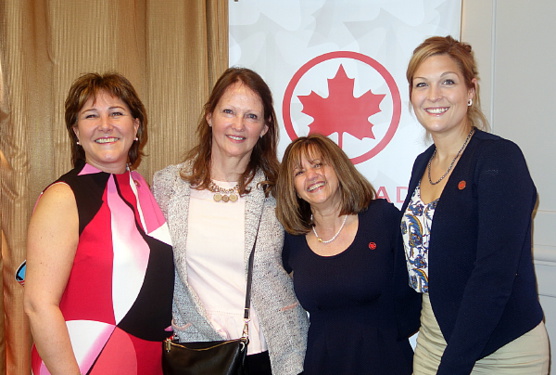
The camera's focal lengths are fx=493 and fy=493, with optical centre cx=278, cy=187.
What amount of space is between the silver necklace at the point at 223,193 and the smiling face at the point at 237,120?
10cm

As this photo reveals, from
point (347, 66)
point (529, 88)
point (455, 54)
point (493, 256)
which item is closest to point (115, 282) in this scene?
point (493, 256)

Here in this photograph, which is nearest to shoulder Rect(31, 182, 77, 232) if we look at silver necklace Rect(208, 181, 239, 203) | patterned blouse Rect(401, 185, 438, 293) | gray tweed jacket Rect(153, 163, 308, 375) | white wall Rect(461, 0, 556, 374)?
gray tweed jacket Rect(153, 163, 308, 375)

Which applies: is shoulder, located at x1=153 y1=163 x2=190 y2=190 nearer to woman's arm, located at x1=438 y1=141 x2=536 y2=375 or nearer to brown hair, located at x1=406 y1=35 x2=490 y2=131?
brown hair, located at x1=406 y1=35 x2=490 y2=131

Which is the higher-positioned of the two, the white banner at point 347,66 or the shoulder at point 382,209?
the white banner at point 347,66

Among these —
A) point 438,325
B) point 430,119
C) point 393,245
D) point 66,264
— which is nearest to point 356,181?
point 393,245

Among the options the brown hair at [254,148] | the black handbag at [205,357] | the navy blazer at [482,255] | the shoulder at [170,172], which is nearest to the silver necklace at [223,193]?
the brown hair at [254,148]

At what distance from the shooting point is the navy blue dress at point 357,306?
54.7 inches

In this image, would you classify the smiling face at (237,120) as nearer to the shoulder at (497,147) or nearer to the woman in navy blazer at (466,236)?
the woman in navy blazer at (466,236)

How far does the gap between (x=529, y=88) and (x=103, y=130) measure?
4.51 feet

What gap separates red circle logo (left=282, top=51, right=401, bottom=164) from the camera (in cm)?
186

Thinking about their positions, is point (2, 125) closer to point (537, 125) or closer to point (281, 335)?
point (281, 335)

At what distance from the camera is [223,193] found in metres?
1.53

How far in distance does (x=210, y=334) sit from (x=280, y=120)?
2.92ft

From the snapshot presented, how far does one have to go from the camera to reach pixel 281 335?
1.42m
